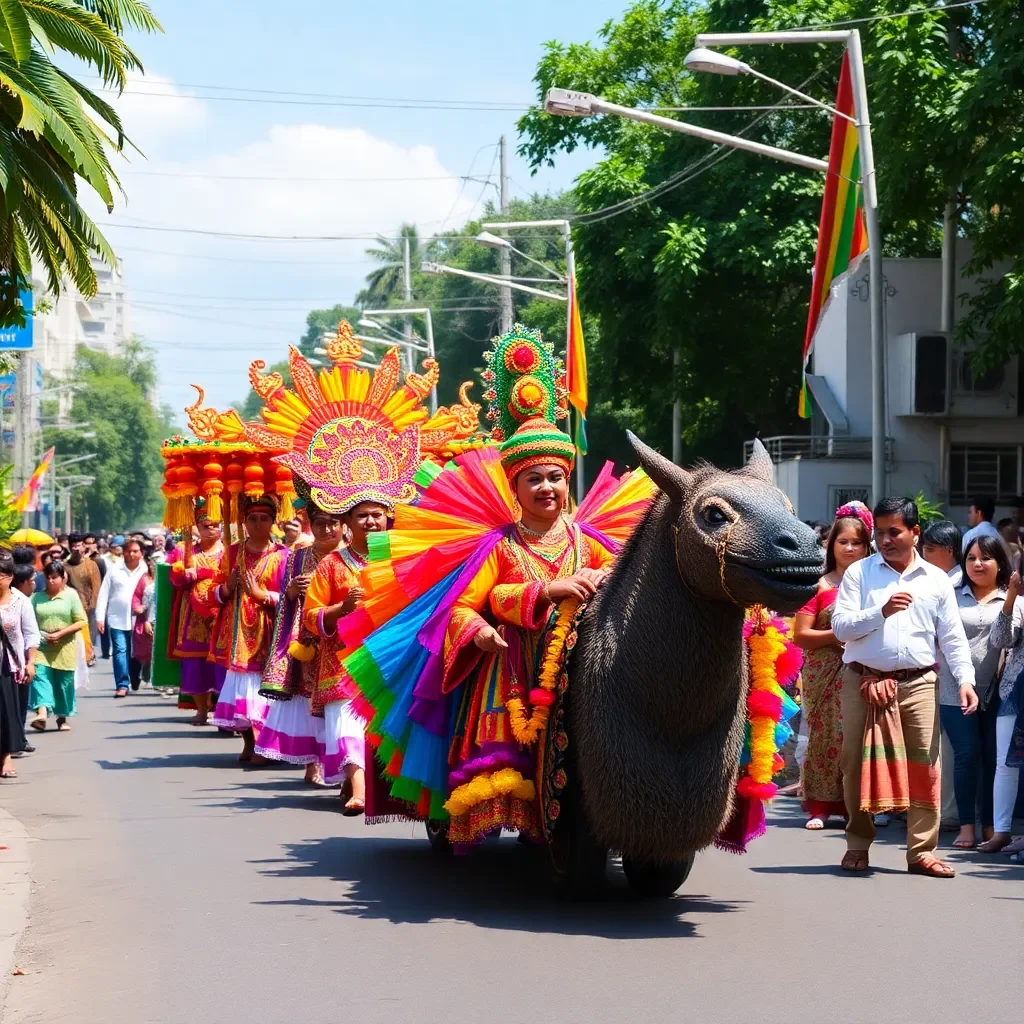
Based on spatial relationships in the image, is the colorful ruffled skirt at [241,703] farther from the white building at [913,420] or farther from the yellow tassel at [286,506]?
the white building at [913,420]

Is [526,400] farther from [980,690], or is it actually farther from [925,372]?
[925,372]

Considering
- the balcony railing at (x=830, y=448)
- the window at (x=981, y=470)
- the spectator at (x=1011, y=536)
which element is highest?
the balcony railing at (x=830, y=448)

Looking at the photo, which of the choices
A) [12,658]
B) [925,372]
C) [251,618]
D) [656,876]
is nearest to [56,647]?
[251,618]

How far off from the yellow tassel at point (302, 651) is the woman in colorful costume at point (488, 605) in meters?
3.35

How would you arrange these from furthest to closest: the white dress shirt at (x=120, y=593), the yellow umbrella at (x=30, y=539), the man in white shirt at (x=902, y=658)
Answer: the yellow umbrella at (x=30, y=539), the white dress shirt at (x=120, y=593), the man in white shirt at (x=902, y=658)

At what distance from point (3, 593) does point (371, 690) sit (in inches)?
258

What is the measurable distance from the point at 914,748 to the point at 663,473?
244 centimetres

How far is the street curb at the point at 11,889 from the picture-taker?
7.45 metres

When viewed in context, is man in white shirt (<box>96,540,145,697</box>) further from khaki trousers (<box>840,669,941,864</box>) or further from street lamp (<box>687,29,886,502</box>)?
khaki trousers (<box>840,669,941,864</box>)

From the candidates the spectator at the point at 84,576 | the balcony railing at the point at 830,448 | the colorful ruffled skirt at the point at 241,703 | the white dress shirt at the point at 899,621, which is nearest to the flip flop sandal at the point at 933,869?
the white dress shirt at the point at 899,621

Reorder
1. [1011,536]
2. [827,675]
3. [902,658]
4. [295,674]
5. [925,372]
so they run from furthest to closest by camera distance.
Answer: [925,372] < [1011,536] < [295,674] < [827,675] < [902,658]

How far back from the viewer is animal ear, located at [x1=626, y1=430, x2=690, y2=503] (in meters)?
7.53

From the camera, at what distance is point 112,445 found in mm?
115250

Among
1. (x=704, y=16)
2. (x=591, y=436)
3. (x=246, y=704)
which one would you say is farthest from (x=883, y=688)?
(x=591, y=436)
